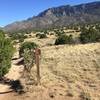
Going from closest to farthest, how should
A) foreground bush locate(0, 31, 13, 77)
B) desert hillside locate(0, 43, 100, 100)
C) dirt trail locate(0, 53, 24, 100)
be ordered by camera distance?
desert hillside locate(0, 43, 100, 100) < dirt trail locate(0, 53, 24, 100) < foreground bush locate(0, 31, 13, 77)

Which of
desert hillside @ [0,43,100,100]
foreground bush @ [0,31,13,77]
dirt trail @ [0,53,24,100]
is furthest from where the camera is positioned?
foreground bush @ [0,31,13,77]

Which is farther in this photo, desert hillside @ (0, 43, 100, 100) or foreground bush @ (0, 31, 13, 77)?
foreground bush @ (0, 31, 13, 77)

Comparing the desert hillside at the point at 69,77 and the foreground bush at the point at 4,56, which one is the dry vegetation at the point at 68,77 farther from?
the foreground bush at the point at 4,56

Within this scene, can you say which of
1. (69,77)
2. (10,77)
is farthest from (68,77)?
(10,77)

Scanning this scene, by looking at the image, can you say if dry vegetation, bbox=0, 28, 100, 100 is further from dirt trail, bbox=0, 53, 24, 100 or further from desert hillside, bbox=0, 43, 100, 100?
dirt trail, bbox=0, 53, 24, 100

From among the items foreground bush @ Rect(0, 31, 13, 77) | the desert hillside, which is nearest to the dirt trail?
the desert hillside

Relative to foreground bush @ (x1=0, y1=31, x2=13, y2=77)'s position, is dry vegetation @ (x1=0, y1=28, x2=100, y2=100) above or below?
below

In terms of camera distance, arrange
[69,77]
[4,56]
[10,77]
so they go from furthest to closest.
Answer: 1. [10,77]
2. [4,56]
3. [69,77]

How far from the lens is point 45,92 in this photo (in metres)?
16.5

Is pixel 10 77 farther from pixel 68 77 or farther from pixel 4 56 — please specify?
pixel 68 77

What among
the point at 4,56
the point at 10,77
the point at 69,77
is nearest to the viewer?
the point at 69,77

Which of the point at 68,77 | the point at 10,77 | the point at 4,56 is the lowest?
the point at 10,77

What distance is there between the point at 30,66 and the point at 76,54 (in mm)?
3648

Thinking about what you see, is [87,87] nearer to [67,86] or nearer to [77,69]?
[67,86]
